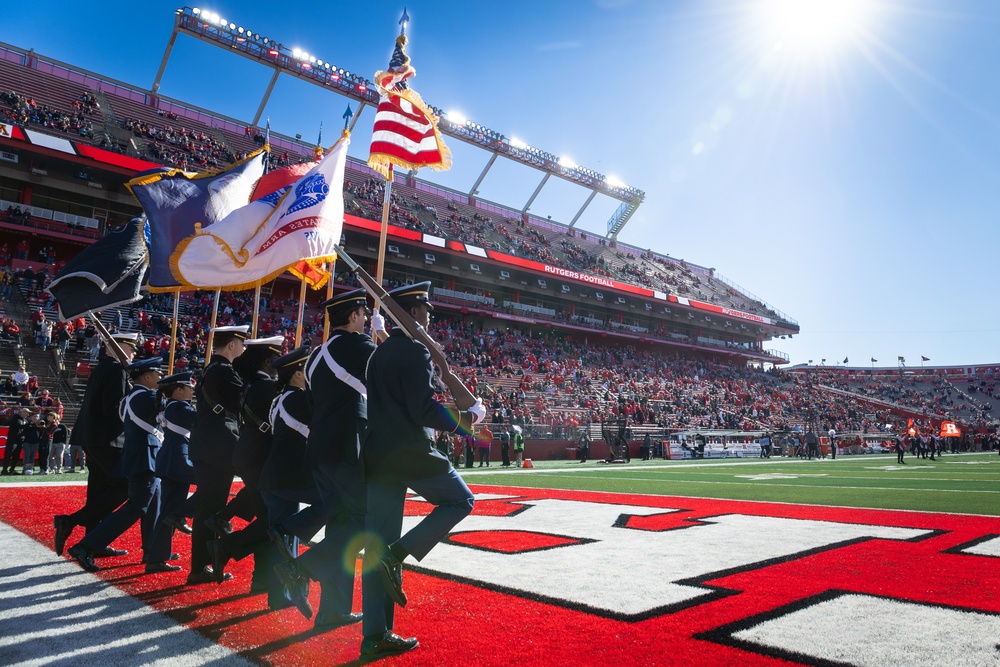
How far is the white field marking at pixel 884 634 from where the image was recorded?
9.68 ft

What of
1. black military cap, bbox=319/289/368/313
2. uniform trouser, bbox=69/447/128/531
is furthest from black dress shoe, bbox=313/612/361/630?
uniform trouser, bbox=69/447/128/531

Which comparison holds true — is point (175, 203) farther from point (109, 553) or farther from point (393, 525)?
point (393, 525)

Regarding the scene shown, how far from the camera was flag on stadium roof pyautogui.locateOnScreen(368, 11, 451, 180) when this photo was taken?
315 inches

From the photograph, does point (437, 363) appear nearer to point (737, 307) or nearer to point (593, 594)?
point (593, 594)

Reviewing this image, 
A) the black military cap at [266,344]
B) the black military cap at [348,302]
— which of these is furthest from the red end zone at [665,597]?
the black military cap at [348,302]

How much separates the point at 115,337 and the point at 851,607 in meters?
6.78

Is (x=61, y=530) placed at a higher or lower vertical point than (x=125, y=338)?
lower

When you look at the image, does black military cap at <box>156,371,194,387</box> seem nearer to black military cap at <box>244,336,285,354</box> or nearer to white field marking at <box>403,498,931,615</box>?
black military cap at <box>244,336,285,354</box>

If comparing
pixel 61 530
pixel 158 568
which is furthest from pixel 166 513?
pixel 61 530

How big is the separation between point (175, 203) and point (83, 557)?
5411mm

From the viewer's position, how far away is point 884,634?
329 centimetres

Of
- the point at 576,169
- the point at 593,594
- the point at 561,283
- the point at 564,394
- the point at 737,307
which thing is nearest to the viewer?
the point at 593,594

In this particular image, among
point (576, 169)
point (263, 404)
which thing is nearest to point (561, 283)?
point (576, 169)

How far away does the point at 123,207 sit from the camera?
32.0 metres
